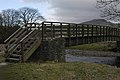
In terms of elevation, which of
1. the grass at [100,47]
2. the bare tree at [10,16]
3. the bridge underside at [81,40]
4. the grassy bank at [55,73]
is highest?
the bare tree at [10,16]

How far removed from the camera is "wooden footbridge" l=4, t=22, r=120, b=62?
62.6 ft

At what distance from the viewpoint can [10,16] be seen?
88.9 m

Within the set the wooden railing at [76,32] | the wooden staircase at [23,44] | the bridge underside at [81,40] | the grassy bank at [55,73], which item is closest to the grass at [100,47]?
the wooden railing at [76,32]

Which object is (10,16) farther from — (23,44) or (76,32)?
(23,44)

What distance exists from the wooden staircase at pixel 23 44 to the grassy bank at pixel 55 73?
2076 millimetres

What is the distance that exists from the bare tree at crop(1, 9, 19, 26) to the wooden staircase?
64000 mm

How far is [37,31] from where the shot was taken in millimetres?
21250

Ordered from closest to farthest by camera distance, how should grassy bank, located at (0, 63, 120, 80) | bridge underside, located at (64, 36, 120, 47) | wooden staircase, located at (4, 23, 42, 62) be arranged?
grassy bank, located at (0, 63, 120, 80) < wooden staircase, located at (4, 23, 42, 62) < bridge underside, located at (64, 36, 120, 47)

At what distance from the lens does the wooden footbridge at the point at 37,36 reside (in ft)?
62.6

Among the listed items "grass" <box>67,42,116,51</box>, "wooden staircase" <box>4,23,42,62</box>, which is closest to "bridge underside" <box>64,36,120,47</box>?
"wooden staircase" <box>4,23,42,62</box>

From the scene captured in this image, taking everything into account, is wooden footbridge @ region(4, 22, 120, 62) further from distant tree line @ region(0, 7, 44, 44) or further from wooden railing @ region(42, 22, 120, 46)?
distant tree line @ region(0, 7, 44, 44)

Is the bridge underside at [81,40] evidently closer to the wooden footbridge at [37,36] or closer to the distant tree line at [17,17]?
the wooden footbridge at [37,36]

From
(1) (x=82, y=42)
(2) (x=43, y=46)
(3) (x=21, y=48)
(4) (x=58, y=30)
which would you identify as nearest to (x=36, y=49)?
(2) (x=43, y=46)

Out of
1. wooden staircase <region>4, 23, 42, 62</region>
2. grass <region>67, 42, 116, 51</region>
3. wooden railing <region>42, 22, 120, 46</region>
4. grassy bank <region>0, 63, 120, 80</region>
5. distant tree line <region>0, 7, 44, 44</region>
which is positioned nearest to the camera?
grassy bank <region>0, 63, 120, 80</region>
